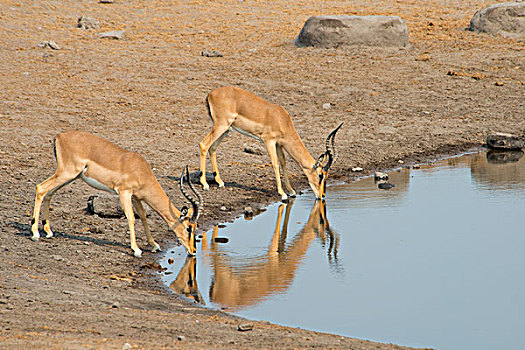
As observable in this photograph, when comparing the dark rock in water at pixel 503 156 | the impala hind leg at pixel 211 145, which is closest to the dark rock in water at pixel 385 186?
the impala hind leg at pixel 211 145

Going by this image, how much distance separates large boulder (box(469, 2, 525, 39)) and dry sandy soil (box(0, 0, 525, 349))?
0.53m

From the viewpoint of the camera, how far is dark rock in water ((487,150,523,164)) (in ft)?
47.5

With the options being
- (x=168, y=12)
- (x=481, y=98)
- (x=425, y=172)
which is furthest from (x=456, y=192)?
(x=168, y=12)

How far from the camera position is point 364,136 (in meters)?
15.6

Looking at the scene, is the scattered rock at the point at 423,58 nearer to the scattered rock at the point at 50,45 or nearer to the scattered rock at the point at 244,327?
the scattered rock at the point at 50,45

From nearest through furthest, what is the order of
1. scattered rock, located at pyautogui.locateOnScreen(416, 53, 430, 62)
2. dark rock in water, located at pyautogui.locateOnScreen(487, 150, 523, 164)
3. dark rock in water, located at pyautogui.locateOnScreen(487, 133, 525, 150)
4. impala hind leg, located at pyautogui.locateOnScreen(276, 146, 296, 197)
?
impala hind leg, located at pyautogui.locateOnScreen(276, 146, 296, 197)
dark rock in water, located at pyautogui.locateOnScreen(487, 150, 523, 164)
dark rock in water, located at pyautogui.locateOnScreen(487, 133, 525, 150)
scattered rock, located at pyautogui.locateOnScreen(416, 53, 430, 62)

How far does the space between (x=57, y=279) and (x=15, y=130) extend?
7.27 m

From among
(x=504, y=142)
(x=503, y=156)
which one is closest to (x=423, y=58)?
(x=504, y=142)

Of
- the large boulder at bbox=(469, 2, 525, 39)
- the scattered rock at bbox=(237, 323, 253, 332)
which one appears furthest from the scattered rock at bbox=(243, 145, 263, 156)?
the large boulder at bbox=(469, 2, 525, 39)

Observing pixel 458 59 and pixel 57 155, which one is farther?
pixel 458 59

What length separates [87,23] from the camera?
2272cm

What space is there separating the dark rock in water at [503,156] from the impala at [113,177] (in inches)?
300

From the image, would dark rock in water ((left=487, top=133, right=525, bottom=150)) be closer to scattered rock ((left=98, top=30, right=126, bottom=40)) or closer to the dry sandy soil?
the dry sandy soil

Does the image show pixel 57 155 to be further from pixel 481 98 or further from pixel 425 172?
pixel 481 98
